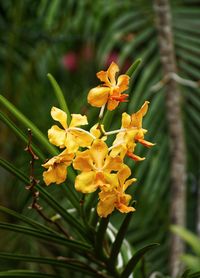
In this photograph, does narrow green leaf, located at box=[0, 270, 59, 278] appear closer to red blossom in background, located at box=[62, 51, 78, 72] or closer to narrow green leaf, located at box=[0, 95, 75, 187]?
narrow green leaf, located at box=[0, 95, 75, 187]

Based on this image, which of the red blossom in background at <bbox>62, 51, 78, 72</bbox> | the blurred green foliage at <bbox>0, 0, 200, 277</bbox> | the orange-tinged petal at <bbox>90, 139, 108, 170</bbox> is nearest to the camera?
the orange-tinged petal at <bbox>90, 139, 108, 170</bbox>

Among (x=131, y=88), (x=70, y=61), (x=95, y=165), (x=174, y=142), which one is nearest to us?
(x=95, y=165)

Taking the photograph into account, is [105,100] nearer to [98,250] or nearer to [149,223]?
[98,250]

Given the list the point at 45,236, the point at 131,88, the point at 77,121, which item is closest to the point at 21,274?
the point at 45,236

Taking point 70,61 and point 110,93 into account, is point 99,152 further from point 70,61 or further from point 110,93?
point 70,61

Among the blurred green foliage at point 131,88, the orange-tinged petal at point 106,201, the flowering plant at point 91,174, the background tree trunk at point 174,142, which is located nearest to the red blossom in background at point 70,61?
the blurred green foliage at point 131,88

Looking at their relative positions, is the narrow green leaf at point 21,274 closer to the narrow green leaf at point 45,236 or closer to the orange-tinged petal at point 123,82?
the narrow green leaf at point 45,236

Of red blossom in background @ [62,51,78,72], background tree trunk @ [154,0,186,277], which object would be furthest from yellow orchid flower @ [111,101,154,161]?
red blossom in background @ [62,51,78,72]
